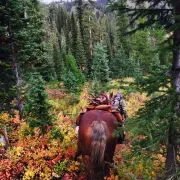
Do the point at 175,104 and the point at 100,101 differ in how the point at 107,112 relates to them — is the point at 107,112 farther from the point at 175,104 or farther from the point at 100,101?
the point at 175,104

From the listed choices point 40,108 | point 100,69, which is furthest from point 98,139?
point 100,69

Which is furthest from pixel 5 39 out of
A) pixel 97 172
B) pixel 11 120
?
pixel 97 172

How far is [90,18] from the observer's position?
47.2 meters

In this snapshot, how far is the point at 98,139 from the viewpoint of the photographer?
760 cm

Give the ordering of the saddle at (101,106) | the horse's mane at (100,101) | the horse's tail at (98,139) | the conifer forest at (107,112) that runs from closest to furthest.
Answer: the conifer forest at (107,112), the horse's tail at (98,139), the saddle at (101,106), the horse's mane at (100,101)

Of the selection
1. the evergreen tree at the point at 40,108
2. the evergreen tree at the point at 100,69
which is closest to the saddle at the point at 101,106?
the evergreen tree at the point at 40,108

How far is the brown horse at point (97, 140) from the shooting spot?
25.1ft

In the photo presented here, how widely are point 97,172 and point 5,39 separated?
8.92m

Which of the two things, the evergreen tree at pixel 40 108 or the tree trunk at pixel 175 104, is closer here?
the tree trunk at pixel 175 104

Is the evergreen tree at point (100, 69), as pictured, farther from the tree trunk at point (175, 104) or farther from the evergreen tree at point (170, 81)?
the tree trunk at point (175, 104)

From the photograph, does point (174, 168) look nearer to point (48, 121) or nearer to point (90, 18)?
point (48, 121)

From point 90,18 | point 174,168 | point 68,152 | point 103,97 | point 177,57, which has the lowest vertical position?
point 68,152

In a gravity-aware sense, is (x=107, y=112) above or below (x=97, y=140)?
above

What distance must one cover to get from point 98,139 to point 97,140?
46mm
